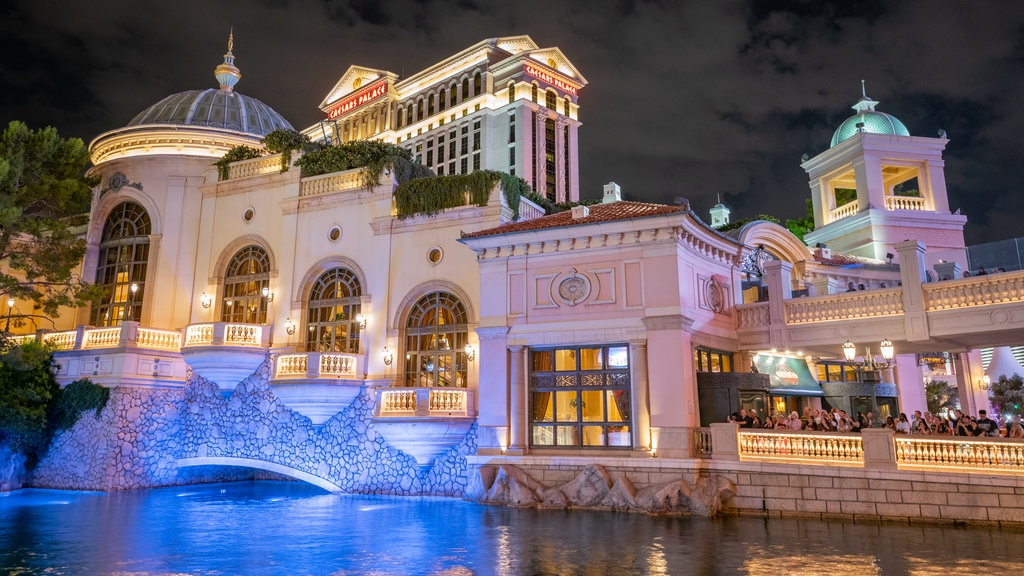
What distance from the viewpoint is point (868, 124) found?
29.6 meters

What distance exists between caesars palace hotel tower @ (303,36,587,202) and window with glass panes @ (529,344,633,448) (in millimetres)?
50476

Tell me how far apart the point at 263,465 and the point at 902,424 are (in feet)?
58.1

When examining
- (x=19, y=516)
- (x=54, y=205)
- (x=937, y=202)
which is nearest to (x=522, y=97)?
(x=937, y=202)

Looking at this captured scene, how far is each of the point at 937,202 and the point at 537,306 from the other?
68.0 ft

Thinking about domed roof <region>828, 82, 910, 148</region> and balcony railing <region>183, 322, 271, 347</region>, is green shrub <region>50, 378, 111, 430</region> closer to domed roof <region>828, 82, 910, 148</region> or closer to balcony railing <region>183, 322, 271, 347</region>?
balcony railing <region>183, 322, 271, 347</region>

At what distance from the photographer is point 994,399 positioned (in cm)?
3266

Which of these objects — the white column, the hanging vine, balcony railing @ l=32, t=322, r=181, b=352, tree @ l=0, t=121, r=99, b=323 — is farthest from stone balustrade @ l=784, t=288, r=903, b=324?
tree @ l=0, t=121, r=99, b=323

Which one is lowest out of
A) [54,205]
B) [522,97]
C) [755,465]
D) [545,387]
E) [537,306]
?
[755,465]

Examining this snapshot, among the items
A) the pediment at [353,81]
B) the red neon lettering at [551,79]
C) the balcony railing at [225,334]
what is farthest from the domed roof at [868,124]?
the pediment at [353,81]

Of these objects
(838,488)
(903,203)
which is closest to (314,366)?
(838,488)

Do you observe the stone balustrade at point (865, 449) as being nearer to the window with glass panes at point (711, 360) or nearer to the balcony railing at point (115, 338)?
the window with glass panes at point (711, 360)

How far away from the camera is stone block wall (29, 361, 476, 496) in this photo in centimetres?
1933

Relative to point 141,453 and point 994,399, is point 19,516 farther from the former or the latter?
point 994,399

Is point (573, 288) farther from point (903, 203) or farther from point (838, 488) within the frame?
point (903, 203)
